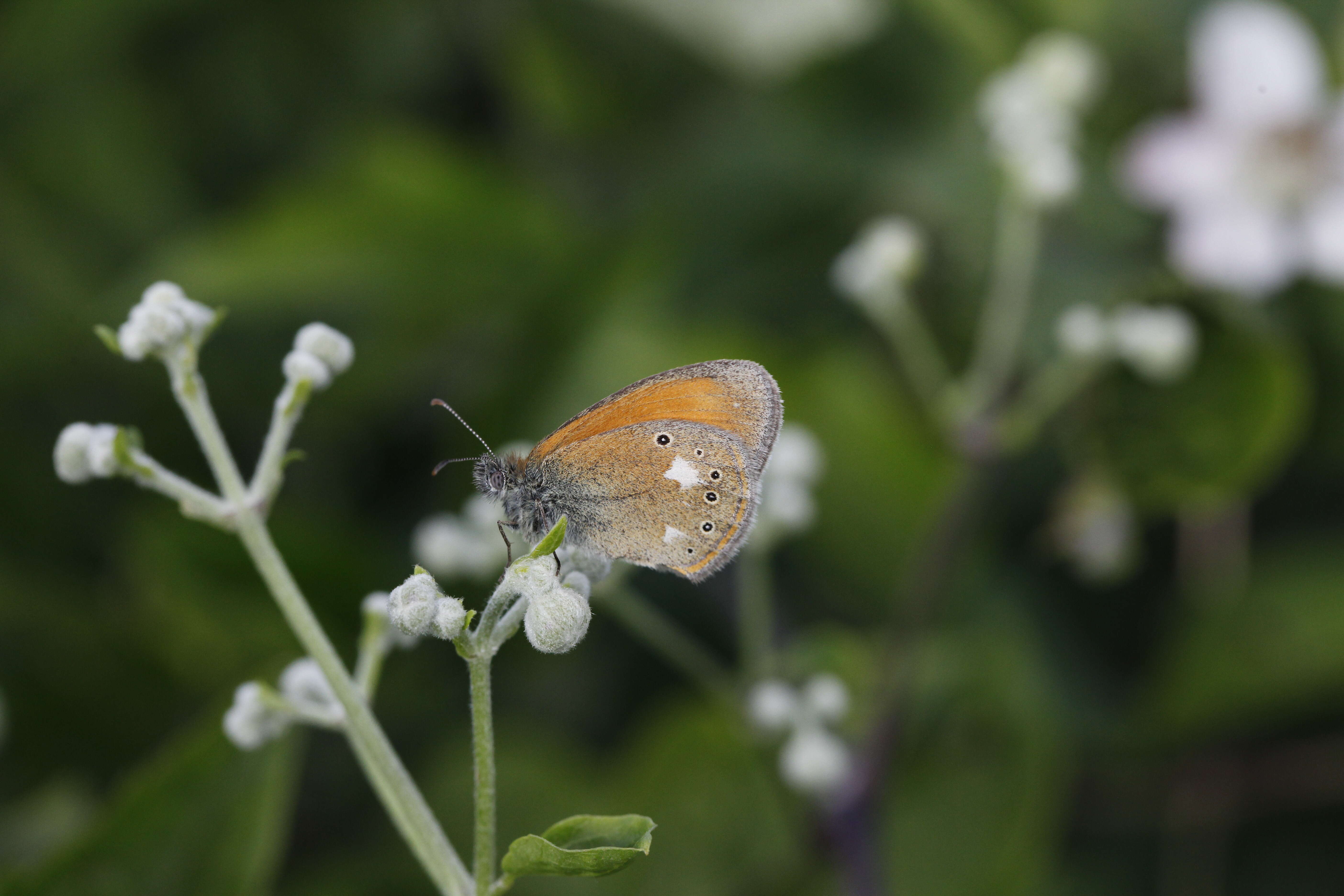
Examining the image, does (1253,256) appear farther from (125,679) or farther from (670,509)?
(125,679)

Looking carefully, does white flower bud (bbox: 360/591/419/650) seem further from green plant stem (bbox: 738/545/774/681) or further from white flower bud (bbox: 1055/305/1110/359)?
white flower bud (bbox: 1055/305/1110/359)

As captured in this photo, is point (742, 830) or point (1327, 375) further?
point (1327, 375)

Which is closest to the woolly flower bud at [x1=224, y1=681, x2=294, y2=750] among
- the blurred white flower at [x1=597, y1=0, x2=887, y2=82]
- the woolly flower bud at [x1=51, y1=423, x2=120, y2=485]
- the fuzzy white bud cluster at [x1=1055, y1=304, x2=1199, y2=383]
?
the woolly flower bud at [x1=51, y1=423, x2=120, y2=485]

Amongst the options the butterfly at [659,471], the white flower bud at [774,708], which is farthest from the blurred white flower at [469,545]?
the white flower bud at [774,708]

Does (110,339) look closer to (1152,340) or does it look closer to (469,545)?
(469,545)

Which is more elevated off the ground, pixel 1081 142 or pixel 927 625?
pixel 1081 142

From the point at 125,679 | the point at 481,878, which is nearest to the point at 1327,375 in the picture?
the point at 481,878
